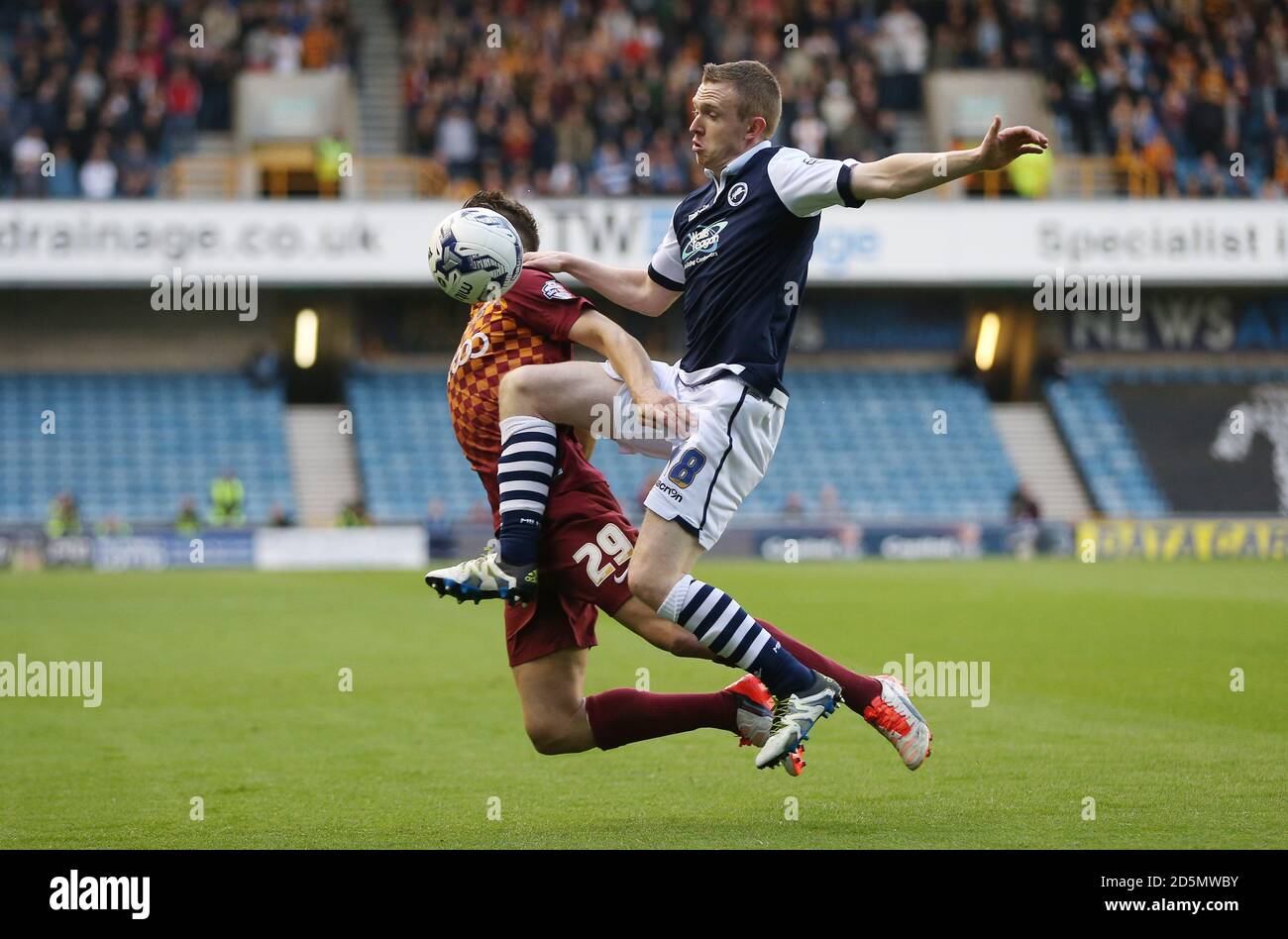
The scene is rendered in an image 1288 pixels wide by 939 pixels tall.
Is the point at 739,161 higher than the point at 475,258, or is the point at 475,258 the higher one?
the point at 739,161

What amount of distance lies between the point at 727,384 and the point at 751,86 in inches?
44.1

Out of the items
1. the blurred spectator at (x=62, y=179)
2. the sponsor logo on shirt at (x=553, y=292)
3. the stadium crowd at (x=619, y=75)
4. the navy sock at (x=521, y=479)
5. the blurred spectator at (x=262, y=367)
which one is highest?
the stadium crowd at (x=619, y=75)

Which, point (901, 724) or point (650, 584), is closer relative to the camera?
point (650, 584)

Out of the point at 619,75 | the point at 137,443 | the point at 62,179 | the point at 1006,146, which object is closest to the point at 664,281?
the point at 1006,146

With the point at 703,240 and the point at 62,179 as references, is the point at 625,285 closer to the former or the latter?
the point at 703,240

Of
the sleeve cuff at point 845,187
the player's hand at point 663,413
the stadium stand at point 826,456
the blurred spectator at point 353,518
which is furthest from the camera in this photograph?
the stadium stand at point 826,456

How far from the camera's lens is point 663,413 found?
5.98 metres

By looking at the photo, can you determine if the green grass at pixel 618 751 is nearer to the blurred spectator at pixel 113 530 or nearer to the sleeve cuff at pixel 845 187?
the sleeve cuff at pixel 845 187

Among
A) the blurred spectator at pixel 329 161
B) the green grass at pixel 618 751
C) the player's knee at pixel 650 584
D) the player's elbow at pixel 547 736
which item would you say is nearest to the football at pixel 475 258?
the player's knee at pixel 650 584

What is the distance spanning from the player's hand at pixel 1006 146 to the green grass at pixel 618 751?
2.37m

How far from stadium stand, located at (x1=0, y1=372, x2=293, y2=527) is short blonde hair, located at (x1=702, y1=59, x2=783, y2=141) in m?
24.6

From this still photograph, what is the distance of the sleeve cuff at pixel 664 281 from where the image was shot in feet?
22.6

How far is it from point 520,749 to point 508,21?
1059 inches
